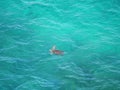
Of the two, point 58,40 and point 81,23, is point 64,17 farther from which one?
point 58,40

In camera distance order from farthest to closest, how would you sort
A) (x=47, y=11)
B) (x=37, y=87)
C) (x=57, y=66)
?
1. (x=47, y=11)
2. (x=57, y=66)
3. (x=37, y=87)

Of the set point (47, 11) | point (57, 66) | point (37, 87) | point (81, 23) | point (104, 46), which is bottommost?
point (37, 87)

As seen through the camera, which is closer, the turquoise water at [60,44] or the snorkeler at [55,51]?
the turquoise water at [60,44]

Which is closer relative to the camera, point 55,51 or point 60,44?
point 55,51

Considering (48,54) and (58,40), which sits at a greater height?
(58,40)

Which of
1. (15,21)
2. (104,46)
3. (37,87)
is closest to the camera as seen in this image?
(37,87)

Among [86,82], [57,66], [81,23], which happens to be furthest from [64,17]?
[86,82]

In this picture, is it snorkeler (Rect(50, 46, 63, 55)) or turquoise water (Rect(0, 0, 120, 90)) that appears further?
snorkeler (Rect(50, 46, 63, 55))

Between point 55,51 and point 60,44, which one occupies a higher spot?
point 60,44
